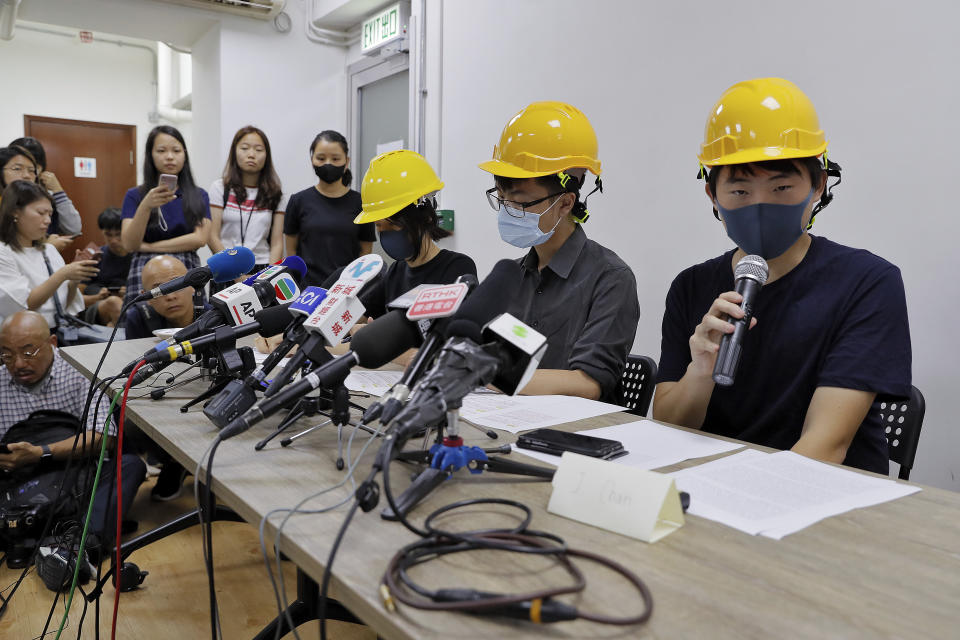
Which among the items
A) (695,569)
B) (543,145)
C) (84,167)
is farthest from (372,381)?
(84,167)

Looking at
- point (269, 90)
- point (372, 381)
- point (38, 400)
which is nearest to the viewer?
point (372, 381)

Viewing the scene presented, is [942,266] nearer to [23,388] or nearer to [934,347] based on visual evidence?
[934,347]

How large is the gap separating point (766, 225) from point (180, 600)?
2.02 meters

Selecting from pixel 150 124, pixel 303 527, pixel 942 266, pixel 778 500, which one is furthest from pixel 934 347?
pixel 150 124

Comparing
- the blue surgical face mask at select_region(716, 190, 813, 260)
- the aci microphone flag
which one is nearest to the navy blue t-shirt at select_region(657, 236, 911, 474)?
the blue surgical face mask at select_region(716, 190, 813, 260)

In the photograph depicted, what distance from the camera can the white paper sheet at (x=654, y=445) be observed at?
1134 mm

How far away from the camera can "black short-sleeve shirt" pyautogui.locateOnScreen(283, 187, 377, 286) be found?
3.59m

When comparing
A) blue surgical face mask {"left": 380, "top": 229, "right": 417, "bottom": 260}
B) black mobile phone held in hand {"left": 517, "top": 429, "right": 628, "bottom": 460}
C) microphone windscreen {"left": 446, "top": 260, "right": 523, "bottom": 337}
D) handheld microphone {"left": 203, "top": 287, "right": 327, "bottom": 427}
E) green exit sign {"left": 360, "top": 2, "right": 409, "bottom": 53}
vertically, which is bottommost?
black mobile phone held in hand {"left": 517, "top": 429, "right": 628, "bottom": 460}

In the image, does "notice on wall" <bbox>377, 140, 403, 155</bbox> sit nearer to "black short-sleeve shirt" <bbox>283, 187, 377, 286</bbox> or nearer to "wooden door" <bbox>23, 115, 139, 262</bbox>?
"black short-sleeve shirt" <bbox>283, 187, 377, 286</bbox>

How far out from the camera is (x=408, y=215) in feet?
7.67

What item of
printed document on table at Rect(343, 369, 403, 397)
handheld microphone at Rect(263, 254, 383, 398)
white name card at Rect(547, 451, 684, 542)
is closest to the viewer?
white name card at Rect(547, 451, 684, 542)

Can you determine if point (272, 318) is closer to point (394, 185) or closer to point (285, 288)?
point (285, 288)

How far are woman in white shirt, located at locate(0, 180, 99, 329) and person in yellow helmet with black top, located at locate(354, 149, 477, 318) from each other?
79.5 inches

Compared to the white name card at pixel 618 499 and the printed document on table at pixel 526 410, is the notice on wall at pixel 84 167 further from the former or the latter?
the white name card at pixel 618 499
